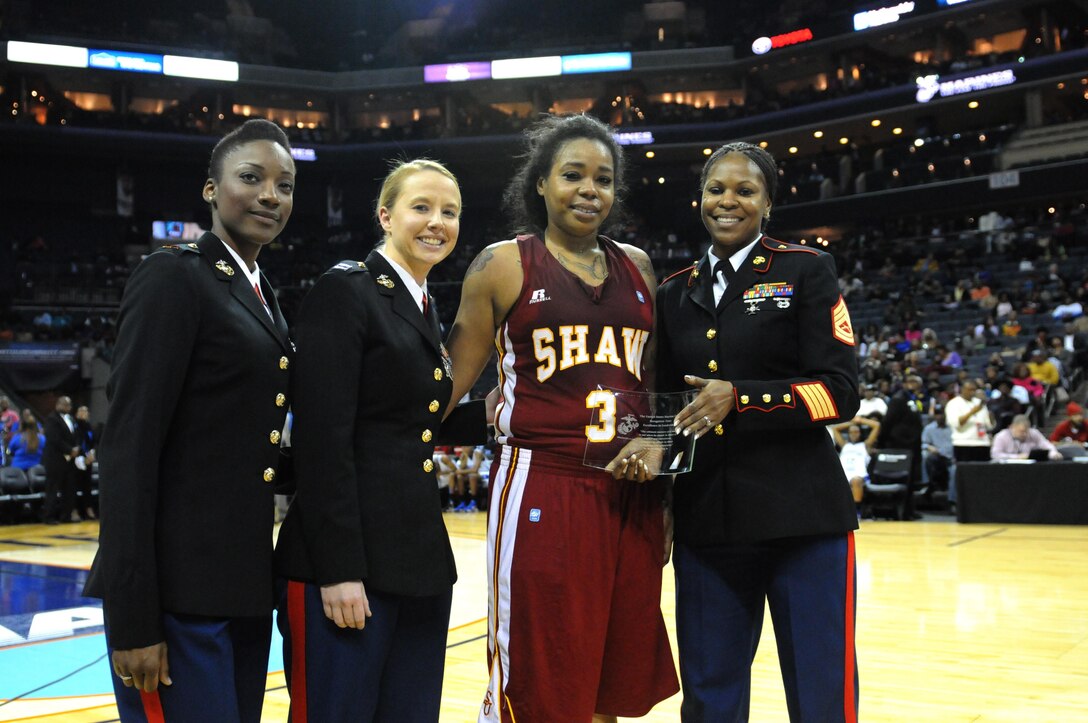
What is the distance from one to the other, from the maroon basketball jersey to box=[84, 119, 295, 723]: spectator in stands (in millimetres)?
811

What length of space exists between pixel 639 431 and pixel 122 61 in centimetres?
3395

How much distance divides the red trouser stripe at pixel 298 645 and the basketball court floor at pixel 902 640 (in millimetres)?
1941

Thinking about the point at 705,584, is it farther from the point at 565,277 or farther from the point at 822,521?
the point at 565,277

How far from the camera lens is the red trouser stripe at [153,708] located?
2152mm

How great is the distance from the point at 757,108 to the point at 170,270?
32240 mm

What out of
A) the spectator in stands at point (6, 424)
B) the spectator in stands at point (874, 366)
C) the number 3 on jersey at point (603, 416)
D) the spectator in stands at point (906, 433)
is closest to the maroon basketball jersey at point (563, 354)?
the number 3 on jersey at point (603, 416)

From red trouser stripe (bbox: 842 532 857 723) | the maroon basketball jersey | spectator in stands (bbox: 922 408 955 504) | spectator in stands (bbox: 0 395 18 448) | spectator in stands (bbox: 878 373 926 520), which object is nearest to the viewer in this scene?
red trouser stripe (bbox: 842 532 857 723)

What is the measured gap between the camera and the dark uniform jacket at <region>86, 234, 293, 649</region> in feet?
6.88

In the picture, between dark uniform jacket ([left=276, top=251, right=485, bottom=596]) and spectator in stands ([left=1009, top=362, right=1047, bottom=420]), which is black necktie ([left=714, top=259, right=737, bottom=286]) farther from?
spectator in stands ([left=1009, top=362, right=1047, bottom=420])

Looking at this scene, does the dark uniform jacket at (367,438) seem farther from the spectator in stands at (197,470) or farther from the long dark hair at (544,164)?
the long dark hair at (544,164)

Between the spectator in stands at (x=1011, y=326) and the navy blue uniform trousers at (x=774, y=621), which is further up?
the spectator in stands at (x=1011, y=326)

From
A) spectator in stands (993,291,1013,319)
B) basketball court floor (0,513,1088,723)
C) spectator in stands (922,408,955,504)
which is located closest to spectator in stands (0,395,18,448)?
basketball court floor (0,513,1088,723)

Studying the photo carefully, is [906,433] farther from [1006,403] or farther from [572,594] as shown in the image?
[572,594]

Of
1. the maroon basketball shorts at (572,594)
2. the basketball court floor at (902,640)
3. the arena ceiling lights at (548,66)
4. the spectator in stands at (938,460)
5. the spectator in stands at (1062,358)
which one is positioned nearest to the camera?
the maroon basketball shorts at (572,594)
